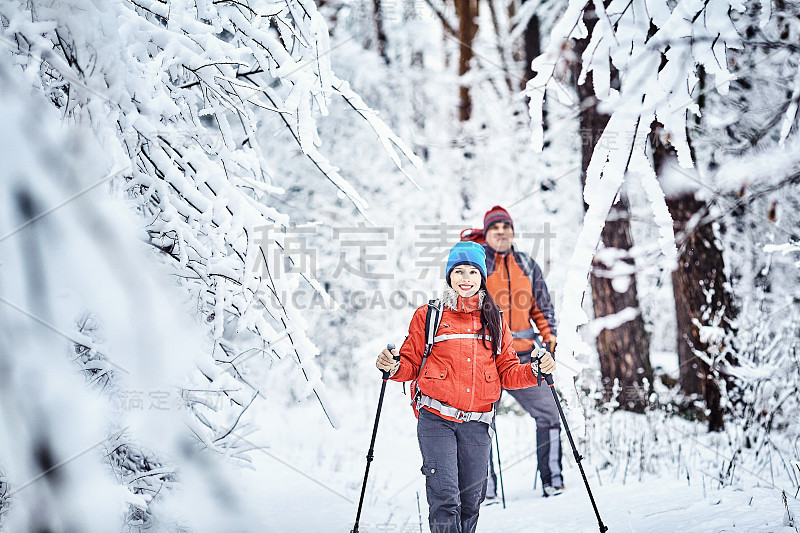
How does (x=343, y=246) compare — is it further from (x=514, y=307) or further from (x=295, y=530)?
(x=295, y=530)

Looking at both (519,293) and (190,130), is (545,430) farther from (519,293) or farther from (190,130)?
(190,130)

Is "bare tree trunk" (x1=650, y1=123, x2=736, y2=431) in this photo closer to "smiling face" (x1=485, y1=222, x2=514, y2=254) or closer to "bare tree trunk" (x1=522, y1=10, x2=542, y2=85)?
"smiling face" (x1=485, y1=222, x2=514, y2=254)

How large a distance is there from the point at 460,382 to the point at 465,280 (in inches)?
21.2

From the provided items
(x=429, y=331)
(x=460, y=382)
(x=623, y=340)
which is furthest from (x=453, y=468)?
(x=623, y=340)

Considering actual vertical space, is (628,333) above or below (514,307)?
below

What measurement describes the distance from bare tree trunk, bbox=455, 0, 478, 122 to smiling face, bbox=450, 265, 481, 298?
23.9ft

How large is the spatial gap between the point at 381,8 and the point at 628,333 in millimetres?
6836

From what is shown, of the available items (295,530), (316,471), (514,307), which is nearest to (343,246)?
(316,471)

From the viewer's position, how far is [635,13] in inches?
71.4

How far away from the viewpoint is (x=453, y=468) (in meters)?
2.76

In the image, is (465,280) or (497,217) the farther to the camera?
(497,217)

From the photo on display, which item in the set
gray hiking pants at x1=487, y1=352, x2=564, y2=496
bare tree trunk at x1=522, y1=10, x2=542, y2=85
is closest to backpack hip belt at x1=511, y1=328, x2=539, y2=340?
gray hiking pants at x1=487, y1=352, x2=564, y2=496

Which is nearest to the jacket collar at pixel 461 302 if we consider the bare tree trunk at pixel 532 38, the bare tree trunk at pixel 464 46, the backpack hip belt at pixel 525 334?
the backpack hip belt at pixel 525 334

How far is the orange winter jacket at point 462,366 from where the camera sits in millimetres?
2826
